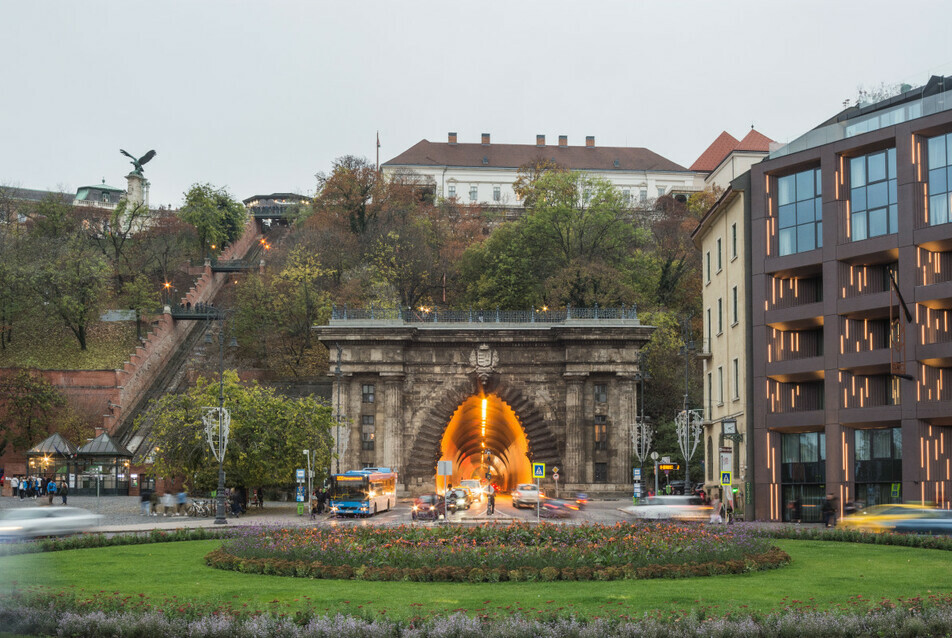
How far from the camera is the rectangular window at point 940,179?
165 ft

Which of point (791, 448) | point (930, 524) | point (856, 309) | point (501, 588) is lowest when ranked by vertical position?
point (501, 588)

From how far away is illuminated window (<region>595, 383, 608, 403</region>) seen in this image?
80125 mm

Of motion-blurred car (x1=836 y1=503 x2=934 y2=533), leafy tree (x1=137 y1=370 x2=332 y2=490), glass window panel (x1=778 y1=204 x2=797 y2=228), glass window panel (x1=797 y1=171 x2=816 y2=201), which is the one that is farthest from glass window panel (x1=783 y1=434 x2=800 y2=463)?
leafy tree (x1=137 y1=370 x2=332 y2=490)

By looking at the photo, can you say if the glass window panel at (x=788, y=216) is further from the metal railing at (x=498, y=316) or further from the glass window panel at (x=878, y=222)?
the metal railing at (x=498, y=316)

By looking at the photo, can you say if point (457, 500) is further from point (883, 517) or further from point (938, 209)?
point (938, 209)

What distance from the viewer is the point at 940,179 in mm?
50719

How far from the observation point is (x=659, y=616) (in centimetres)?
1884

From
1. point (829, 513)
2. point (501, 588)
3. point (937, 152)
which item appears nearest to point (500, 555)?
point (501, 588)

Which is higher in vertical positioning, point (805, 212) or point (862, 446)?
point (805, 212)

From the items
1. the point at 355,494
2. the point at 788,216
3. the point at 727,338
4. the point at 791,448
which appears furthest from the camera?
the point at 727,338

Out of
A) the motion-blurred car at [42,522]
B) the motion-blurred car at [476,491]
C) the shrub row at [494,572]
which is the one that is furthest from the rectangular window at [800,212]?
the motion-blurred car at [42,522]

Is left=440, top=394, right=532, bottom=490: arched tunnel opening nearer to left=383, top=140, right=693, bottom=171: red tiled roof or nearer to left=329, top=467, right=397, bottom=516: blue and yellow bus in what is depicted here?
left=329, top=467, right=397, bottom=516: blue and yellow bus

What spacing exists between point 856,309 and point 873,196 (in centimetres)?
554

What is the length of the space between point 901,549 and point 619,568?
511 inches
